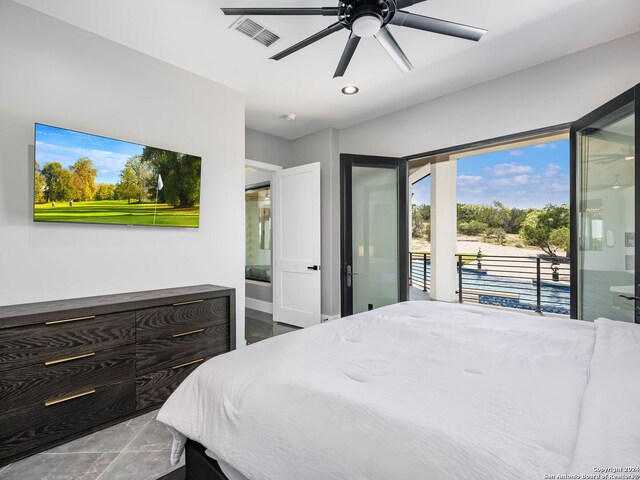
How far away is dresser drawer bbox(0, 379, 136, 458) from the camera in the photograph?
5.86 ft

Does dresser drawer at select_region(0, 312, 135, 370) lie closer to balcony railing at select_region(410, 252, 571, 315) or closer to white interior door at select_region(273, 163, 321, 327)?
white interior door at select_region(273, 163, 321, 327)

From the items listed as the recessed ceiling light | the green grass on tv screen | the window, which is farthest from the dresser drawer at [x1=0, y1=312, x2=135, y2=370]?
the window

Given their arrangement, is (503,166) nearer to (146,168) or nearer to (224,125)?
(224,125)

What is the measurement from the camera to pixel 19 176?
2.13m

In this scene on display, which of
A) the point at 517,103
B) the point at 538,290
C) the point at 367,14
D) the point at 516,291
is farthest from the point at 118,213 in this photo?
the point at 516,291

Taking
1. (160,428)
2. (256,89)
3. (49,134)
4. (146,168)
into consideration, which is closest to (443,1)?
(256,89)

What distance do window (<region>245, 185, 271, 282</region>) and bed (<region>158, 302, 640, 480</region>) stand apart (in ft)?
14.1

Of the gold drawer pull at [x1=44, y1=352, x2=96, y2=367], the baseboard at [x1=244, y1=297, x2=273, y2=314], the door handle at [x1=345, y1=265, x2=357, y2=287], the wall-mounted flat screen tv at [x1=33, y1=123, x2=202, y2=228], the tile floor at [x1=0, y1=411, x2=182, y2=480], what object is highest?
the wall-mounted flat screen tv at [x1=33, y1=123, x2=202, y2=228]

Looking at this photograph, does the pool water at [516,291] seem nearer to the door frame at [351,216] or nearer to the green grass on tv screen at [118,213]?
the door frame at [351,216]

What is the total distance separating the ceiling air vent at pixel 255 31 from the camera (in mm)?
2338

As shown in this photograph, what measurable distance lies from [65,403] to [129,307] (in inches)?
24.6

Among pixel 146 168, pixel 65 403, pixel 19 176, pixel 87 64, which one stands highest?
pixel 87 64

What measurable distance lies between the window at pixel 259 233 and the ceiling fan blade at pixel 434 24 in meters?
4.04

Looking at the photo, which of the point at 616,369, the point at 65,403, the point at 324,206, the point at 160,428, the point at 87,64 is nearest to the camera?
the point at 616,369
